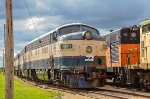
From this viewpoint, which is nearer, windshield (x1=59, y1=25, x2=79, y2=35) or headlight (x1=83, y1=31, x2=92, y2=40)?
headlight (x1=83, y1=31, x2=92, y2=40)

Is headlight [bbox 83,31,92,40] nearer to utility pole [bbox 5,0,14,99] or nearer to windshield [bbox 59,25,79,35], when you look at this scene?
windshield [bbox 59,25,79,35]

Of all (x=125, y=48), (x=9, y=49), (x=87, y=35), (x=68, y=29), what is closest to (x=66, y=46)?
(x=87, y=35)

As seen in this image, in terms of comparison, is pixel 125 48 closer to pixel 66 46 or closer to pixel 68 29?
pixel 68 29

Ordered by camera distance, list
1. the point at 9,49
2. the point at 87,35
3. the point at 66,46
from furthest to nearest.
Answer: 1. the point at 87,35
2. the point at 66,46
3. the point at 9,49

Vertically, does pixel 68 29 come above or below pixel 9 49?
above

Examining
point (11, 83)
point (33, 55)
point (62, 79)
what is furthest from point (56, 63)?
point (11, 83)

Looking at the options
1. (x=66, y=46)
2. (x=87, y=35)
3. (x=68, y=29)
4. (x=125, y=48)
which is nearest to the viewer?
(x=66, y=46)

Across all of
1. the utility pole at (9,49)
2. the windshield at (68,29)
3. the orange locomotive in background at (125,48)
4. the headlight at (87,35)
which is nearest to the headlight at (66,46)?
the headlight at (87,35)

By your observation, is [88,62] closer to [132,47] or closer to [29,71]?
[132,47]

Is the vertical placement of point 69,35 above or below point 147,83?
above

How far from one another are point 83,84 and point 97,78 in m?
0.95

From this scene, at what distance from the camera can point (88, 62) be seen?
88.4 ft

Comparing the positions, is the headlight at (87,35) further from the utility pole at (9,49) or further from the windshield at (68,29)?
the utility pole at (9,49)

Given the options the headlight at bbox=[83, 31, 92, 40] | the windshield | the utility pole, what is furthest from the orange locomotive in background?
the utility pole
